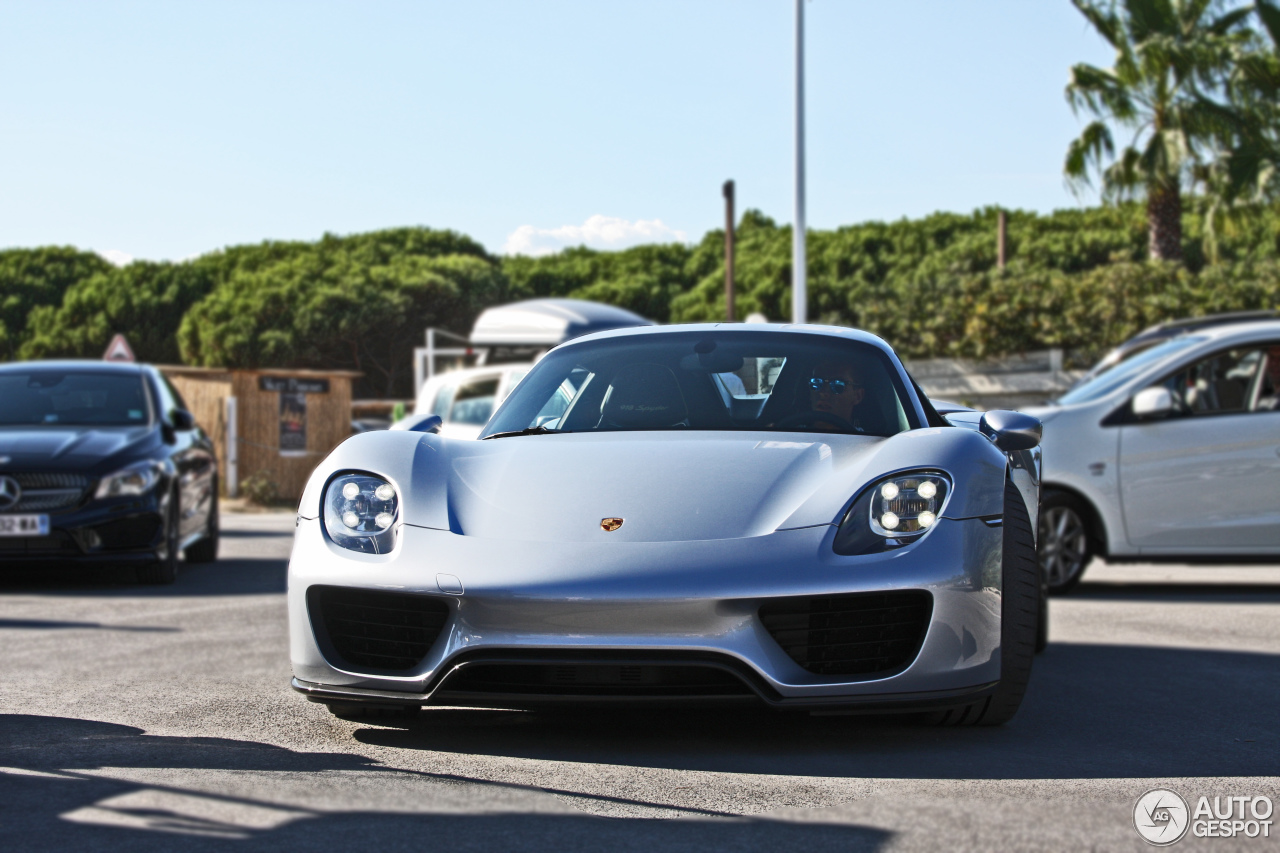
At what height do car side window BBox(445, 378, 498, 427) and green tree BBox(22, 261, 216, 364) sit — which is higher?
green tree BBox(22, 261, 216, 364)

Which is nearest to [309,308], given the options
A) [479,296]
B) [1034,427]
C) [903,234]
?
[479,296]

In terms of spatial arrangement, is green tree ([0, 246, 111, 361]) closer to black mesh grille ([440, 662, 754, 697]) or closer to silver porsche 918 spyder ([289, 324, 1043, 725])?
silver porsche 918 spyder ([289, 324, 1043, 725])

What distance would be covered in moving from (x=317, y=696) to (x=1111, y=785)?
6.96ft

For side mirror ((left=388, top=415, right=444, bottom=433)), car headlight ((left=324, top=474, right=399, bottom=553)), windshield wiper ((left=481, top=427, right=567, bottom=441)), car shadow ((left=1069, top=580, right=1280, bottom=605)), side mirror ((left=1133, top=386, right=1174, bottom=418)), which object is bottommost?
car shadow ((left=1069, top=580, right=1280, bottom=605))

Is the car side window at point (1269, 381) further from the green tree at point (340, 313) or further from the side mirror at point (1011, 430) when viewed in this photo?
the green tree at point (340, 313)

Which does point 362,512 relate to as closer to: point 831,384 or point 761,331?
point 831,384

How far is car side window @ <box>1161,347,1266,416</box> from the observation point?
A: 897 centimetres

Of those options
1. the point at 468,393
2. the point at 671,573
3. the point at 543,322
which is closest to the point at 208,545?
the point at 468,393

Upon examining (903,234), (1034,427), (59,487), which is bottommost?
(59,487)

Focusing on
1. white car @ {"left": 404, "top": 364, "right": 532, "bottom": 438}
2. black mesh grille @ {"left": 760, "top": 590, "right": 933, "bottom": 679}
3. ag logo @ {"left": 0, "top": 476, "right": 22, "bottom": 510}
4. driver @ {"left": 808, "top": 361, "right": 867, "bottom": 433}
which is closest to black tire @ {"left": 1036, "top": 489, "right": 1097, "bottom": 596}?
driver @ {"left": 808, "top": 361, "right": 867, "bottom": 433}

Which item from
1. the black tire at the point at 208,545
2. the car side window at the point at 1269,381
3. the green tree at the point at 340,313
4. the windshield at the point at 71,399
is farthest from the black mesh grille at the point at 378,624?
the green tree at the point at 340,313

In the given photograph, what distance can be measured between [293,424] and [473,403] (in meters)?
10.9

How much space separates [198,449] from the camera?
10.4 m

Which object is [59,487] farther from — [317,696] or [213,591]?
[317,696]
